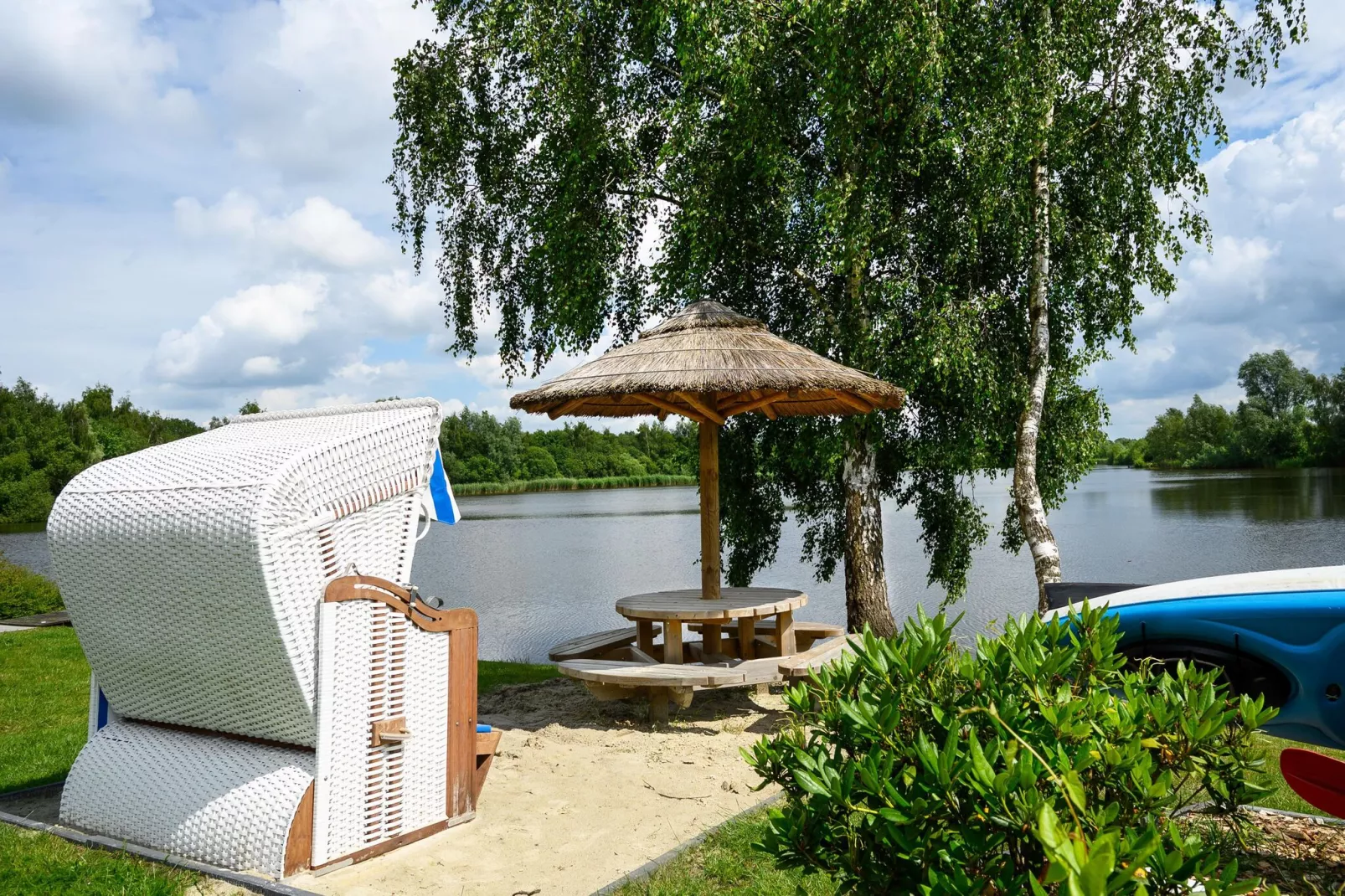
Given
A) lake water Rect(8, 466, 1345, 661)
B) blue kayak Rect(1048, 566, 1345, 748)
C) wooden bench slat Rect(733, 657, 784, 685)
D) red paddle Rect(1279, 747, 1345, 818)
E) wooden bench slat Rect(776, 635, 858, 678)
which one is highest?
blue kayak Rect(1048, 566, 1345, 748)

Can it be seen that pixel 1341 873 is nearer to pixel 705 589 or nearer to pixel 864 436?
pixel 705 589

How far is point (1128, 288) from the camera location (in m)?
11.2

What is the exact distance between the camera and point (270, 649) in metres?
4.01

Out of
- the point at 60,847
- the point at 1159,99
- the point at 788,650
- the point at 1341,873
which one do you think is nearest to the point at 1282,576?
the point at 1341,873

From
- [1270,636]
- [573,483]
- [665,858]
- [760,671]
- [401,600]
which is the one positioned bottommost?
[665,858]

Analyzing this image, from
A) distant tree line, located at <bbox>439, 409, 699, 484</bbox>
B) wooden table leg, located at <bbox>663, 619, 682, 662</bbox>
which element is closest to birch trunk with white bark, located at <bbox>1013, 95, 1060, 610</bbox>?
wooden table leg, located at <bbox>663, 619, 682, 662</bbox>

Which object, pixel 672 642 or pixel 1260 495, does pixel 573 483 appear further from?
pixel 672 642

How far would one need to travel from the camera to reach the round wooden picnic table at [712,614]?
7.13 meters

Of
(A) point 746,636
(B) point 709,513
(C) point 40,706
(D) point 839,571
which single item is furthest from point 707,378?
(D) point 839,571

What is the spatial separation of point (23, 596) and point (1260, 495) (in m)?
41.4

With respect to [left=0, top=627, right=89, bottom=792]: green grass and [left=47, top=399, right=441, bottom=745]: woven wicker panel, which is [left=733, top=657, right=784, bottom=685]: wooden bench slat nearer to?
[left=47, top=399, right=441, bottom=745]: woven wicker panel

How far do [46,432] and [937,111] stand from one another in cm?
5882

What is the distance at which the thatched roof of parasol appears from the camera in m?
7.16

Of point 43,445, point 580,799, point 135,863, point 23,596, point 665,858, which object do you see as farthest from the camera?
point 43,445
